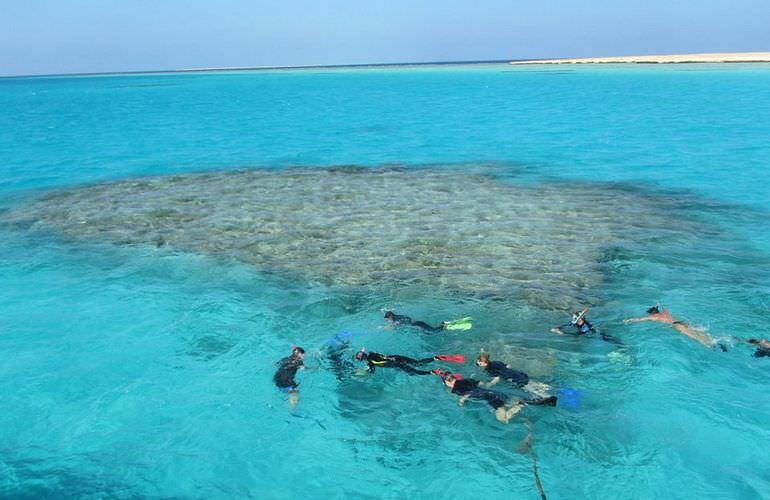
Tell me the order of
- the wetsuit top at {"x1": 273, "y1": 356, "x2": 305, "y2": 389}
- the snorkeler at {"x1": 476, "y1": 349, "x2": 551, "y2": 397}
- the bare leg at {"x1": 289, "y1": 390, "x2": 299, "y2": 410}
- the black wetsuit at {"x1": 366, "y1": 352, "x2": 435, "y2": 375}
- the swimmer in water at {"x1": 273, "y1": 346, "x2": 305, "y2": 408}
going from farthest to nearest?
the black wetsuit at {"x1": 366, "y1": 352, "x2": 435, "y2": 375}
the wetsuit top at {"x1": 273, "y1": 356, "x2": 305, "y2": 389}
the swimmer in water at {"x1": 273, "y1": 346, "x2": 305, "y2": 408}
the bare leg at {"x1": 289, "y1": 390, "x2": 299, "y2": 410}
the snorkeler at {"x1": 476, "y1": 349, "x2": 551, "y2": 397}

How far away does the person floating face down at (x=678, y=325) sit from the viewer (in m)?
13.5

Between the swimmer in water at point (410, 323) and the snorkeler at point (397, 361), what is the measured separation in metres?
1.33

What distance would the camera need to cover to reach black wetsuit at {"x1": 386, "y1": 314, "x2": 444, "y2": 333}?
1423 centimetres

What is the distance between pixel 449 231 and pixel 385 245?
286cm

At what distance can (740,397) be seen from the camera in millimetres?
11641

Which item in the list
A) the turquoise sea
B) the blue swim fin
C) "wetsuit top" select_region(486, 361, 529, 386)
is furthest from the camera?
"wetsuit top" select_region(486, 361, 529, 386)

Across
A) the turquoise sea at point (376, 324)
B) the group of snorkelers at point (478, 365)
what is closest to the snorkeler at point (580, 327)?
the group of snorkelers at point (478, 365)

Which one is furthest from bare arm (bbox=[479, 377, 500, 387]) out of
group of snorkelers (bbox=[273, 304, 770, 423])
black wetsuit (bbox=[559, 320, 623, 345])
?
black wetsuit (bbox=[559, 320, 623, 345])

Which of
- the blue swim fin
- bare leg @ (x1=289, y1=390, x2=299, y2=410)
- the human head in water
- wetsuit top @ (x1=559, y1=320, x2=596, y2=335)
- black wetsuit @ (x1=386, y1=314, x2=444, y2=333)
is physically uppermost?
the human head in water

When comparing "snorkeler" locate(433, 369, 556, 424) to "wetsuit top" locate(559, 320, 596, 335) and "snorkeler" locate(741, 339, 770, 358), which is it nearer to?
"wetsuit top" locate(559, 320, 596, 335)

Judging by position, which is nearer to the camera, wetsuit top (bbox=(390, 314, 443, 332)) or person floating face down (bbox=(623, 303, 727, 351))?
person floating face down (bbox=(623, 303, 727, 351))

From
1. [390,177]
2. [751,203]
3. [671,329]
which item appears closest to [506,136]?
[390,177]

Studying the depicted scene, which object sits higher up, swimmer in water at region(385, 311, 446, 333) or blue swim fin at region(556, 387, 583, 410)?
swimmer in water at region(385, 311, 446, 333)

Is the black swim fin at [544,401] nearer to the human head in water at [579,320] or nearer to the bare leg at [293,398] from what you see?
the human head in water at [579,320]
